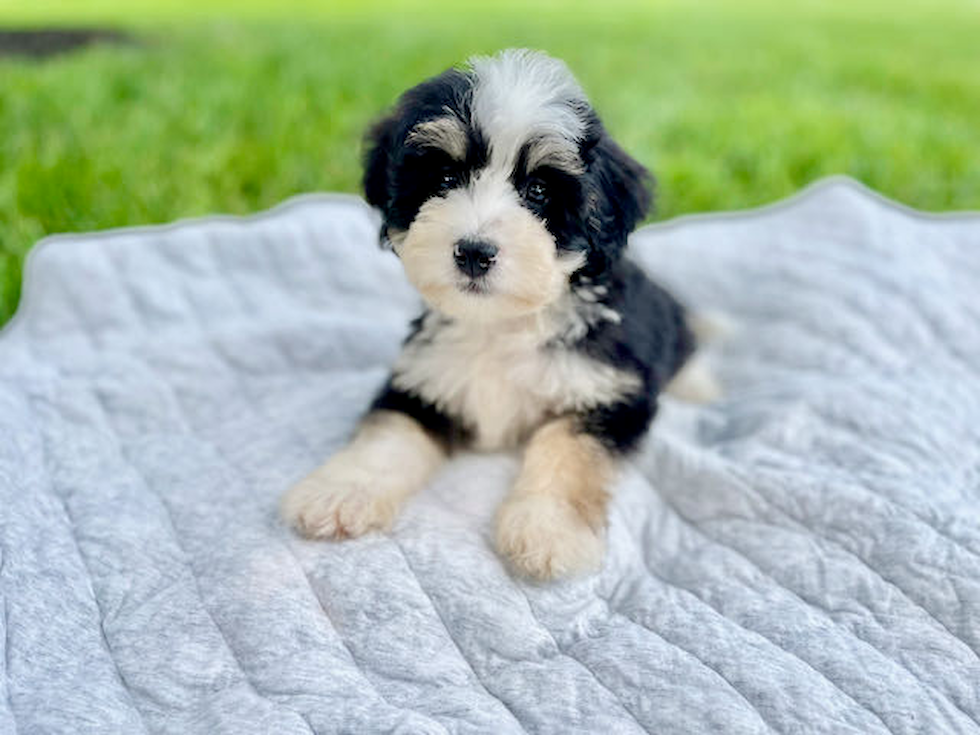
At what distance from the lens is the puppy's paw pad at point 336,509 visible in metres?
3.01

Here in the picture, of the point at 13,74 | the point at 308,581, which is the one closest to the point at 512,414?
the point at 308,581

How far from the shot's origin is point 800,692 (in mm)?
2508

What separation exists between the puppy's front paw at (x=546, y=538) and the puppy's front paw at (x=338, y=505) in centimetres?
35

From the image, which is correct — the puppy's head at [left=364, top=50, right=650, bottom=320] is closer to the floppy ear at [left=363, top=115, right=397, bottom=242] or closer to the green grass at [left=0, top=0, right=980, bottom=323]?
the floppy ear at [left=363, top=115, right=397, bottom=242]

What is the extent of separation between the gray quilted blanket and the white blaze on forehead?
3.49 feet

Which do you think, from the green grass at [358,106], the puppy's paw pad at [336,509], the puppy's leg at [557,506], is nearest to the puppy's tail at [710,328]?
the green grass at [358,106]

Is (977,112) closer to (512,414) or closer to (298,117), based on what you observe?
(298,117)

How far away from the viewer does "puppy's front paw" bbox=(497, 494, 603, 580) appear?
2.88 m

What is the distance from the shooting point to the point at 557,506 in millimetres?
3062

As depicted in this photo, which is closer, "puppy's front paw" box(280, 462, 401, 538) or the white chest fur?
"puppy's front paw" box(280, 462, 401, 538)

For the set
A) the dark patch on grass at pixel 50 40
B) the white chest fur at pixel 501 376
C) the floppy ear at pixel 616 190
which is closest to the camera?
the floppy ear at pixel 616 190

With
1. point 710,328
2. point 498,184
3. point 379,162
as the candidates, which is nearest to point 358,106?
point 710,328

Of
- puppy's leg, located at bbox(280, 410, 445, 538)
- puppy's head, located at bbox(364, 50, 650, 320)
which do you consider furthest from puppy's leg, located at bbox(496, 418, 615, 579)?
puppy's head, located at bbox(364, 50, 650, 320)

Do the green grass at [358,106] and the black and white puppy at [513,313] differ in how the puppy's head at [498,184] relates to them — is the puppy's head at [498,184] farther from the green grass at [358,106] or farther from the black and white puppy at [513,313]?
the green grass at [358,106]
